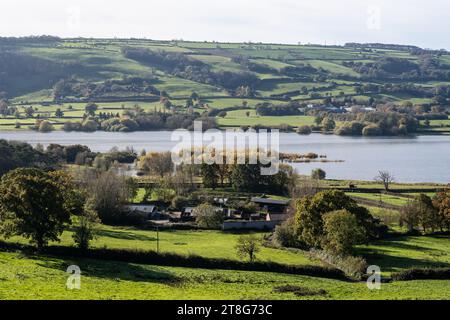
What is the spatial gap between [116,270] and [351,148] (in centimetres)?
8463

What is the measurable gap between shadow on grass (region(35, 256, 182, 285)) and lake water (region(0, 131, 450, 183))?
50727 mm

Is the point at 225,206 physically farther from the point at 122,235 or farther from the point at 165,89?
the point at 165,89

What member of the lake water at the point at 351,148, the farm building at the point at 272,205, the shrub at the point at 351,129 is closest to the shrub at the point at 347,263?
the farm building at the point at 272,205

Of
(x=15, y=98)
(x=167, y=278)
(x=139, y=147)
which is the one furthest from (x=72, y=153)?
(x=15, y=98)

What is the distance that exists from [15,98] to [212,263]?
150910 millimetres

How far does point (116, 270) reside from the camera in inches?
1326

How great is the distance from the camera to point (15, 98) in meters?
174

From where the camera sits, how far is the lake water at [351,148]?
8644cm

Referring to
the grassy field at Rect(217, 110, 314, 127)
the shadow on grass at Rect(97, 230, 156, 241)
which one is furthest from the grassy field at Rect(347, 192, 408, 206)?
the grassy field at Rect(217, 110, 314, 127)

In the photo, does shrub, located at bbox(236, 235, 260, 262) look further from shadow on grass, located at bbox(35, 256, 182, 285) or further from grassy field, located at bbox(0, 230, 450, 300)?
shadow on grass, located at bbox(35, 256, 182, 285)

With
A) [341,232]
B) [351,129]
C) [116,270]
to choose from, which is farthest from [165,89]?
[116,270]

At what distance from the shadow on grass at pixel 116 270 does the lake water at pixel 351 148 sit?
5073 centimetres

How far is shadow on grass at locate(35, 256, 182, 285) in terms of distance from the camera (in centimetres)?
3183
